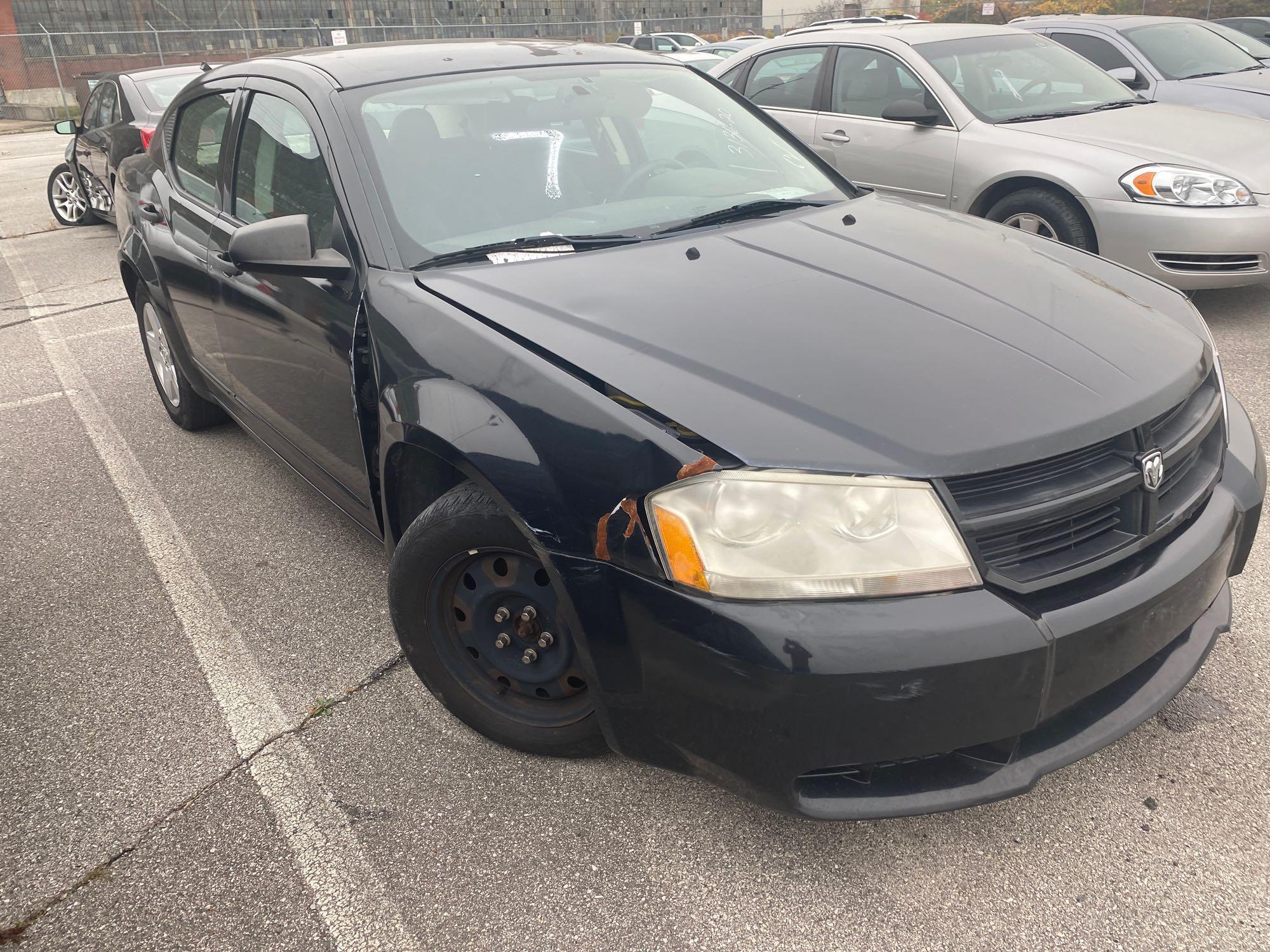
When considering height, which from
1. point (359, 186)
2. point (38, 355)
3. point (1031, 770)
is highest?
point (359, 186)

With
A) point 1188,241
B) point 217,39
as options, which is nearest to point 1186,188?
point 1188,241

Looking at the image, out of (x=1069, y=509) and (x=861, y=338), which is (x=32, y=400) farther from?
(x=1069, y=509)

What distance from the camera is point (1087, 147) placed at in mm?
5328

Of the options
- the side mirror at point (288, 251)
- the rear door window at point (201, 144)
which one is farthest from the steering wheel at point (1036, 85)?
the side mirror at point (288, 251)

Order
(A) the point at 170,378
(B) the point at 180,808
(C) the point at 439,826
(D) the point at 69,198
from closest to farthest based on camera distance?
(C) the point at 439,826 < (B) the point at 180,808 < (A) the point at 170,378 < (D) the point at 69,198

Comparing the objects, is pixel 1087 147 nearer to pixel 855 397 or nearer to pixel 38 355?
pixel 855 397

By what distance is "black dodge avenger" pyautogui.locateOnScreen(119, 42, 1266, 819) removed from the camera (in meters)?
1.72

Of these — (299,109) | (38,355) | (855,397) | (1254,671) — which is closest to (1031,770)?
(855,397)

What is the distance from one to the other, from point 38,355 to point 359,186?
4.67 meters

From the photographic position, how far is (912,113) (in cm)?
572

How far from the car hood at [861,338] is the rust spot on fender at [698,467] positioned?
4cm

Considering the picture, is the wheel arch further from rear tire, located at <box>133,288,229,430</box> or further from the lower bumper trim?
rear tire, located at <box>133,288,229,430</box>

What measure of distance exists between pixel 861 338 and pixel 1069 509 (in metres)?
0.55

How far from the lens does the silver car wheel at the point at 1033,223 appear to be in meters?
5.43
